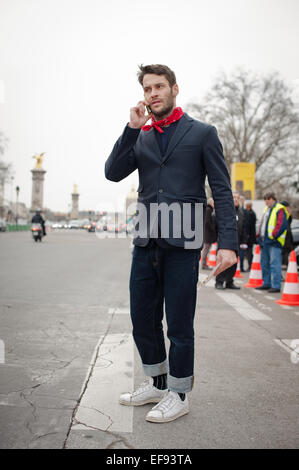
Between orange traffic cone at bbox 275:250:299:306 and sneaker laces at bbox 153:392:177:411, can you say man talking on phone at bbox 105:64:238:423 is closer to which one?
sneaker laces at bbox 153:392:177:411

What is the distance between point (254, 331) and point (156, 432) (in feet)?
10.7

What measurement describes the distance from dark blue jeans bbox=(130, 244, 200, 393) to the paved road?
36 centimetres

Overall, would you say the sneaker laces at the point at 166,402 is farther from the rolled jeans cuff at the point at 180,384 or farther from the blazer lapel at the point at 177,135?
the blazer lapel at the point at 177,135

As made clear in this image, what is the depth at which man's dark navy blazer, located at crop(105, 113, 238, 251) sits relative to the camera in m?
3.13

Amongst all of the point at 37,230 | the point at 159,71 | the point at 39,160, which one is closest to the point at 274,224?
the point at 159,71

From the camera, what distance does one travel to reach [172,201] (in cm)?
312

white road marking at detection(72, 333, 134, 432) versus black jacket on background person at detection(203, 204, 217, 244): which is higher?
black jacket on background person at detection(203, 204, 217, 244)

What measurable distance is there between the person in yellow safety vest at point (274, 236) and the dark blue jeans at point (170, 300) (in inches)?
263

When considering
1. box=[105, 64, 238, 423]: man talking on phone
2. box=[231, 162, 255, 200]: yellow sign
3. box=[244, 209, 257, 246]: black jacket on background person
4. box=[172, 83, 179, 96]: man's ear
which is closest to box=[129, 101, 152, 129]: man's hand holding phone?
box=[105, 64, 238, 423]: man talking on phone

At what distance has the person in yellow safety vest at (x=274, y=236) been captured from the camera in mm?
9570

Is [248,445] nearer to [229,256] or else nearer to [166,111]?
[229,256]

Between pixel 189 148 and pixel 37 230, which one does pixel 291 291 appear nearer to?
pixel 189 148

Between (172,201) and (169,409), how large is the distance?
126 centimetres
